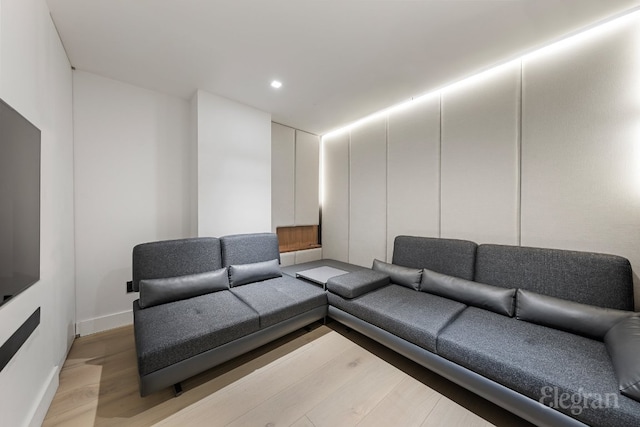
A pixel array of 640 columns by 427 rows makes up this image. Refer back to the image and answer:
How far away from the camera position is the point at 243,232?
10.3 feet

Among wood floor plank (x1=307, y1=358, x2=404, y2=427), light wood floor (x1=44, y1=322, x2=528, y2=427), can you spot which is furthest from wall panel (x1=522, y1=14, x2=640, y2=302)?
wood floor plank (x1=307, y1=358, x2=404, y2=427)

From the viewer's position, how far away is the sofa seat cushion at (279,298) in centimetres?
206

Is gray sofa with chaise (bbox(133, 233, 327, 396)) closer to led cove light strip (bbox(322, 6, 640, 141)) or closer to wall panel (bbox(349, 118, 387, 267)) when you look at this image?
wall panel (bbox(349, 118, 387, 267))

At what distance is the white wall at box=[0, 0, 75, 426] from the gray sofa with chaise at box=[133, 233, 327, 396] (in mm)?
488

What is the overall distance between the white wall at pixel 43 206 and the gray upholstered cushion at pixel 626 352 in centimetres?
289

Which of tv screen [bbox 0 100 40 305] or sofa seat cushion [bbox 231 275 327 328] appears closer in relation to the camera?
tv screen [bbox 0 100 40 305]

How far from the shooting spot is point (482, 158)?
2.41 metres

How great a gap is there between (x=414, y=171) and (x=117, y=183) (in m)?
3.53

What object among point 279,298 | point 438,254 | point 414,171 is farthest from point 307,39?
point 438,254

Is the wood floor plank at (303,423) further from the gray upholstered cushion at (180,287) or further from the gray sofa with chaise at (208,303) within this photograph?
the gray upholstered cushion at (180,287)

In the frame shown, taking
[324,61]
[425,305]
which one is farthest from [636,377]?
[324,61]

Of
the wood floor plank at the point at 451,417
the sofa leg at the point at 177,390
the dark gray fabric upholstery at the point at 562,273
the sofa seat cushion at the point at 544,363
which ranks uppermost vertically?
the dark gray fabric upholstery at the point at 562,273

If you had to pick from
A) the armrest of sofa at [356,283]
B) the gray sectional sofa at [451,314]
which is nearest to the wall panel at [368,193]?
the gray sectional sofa at [451,314]

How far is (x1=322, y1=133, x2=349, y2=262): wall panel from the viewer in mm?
3945
